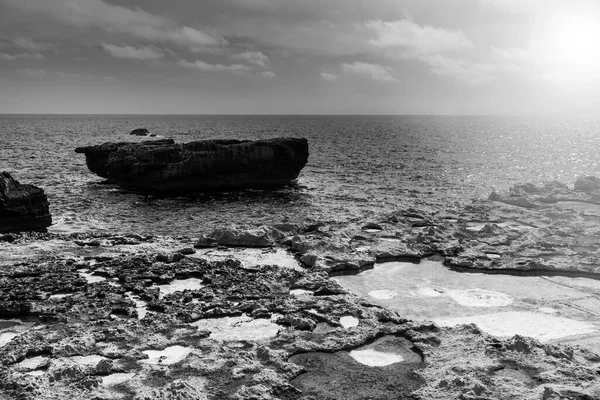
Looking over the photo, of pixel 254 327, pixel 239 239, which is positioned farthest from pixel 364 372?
pixel 239 239

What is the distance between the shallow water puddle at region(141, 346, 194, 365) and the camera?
30.8 feet

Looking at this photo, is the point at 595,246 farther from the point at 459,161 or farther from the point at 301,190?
the point at 459,161

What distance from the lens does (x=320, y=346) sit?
1011 cm

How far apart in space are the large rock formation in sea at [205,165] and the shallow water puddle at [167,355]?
85.2 ft

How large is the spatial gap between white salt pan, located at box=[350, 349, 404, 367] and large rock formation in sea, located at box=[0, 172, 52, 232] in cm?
1751

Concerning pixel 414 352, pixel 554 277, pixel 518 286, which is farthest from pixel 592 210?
pixel 414 352

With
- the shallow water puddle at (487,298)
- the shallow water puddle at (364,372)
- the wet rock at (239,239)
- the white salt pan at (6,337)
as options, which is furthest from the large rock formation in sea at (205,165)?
the shallow water puddle at (364,372)

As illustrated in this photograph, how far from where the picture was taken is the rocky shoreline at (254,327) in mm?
8523

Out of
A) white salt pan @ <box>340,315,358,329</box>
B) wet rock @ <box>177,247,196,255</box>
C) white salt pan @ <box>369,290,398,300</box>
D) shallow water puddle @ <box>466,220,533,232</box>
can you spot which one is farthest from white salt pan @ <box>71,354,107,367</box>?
shallow water puddle @ <box>466,220,533,232</box>

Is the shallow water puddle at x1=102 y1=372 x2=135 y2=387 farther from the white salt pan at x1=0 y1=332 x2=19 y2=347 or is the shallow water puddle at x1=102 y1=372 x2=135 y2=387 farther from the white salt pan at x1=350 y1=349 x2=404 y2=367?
the white salt pan at x1=350 y1=349 x2=404 y2=367

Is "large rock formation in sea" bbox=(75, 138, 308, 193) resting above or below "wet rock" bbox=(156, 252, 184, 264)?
above

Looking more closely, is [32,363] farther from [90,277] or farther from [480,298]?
[480,298]

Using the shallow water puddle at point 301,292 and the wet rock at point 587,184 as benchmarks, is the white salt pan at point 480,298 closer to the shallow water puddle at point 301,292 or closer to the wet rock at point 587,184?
the shallow water puddle at point 301,292

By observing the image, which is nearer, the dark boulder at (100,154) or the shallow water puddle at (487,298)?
the shallow water puddle at (487,298)
